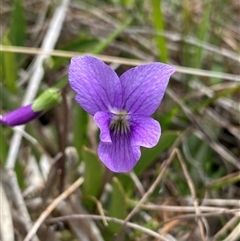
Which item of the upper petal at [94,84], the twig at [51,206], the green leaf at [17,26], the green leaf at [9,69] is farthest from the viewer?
the green leaf at [17,26]

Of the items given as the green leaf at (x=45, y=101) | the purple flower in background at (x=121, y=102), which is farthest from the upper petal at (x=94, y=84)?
the green leaf at (x=45, y=101)

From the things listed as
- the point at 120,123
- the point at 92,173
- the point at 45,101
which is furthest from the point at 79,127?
the point at 120,123

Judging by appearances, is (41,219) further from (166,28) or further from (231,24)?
(231,24)

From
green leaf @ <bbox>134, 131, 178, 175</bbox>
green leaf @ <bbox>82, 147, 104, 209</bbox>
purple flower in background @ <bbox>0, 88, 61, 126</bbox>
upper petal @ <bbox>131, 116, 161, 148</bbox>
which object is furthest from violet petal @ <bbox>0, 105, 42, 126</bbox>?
green leaf @ <bbox>134, 131, 178, 175</bbox>

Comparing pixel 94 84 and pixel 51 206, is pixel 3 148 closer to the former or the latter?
pixel 51 206

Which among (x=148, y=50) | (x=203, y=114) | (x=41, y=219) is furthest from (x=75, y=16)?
(x=41, y=219)

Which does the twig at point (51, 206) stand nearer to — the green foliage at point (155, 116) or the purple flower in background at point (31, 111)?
the green foliage at point (155, 116)

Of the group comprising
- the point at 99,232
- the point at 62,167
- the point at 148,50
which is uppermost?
the point at 148,50
